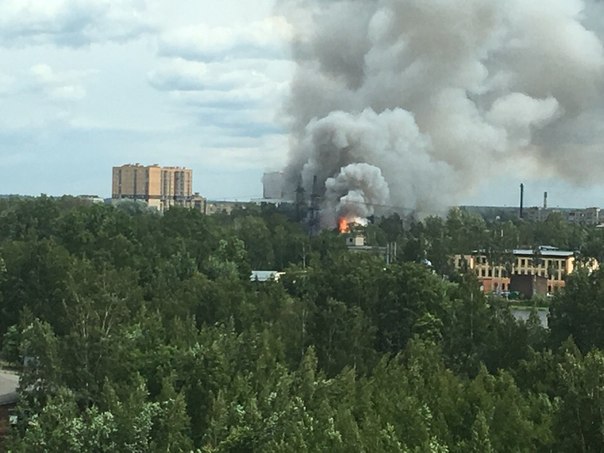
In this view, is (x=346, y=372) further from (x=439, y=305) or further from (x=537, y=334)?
(x=439, y=305)

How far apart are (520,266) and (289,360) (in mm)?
34763

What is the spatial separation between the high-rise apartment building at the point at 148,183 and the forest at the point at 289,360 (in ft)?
342

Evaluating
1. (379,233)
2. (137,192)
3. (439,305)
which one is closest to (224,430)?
(439,305)

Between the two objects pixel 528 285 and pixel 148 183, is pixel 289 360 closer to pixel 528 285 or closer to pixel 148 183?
pixel 528 285

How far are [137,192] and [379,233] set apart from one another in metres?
88.2

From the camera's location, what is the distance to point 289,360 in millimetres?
23609

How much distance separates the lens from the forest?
14.2 m

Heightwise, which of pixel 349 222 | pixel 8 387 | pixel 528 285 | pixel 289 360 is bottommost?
pixel 8 387

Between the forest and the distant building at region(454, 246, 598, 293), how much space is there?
1778cm

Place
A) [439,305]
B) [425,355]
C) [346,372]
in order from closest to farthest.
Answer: [346,372] → [425,355] → [439,305]

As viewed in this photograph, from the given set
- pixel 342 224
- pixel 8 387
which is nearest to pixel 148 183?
pixel 342 224

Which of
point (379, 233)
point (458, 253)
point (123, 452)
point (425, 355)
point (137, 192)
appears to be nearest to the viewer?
point (123, 452)

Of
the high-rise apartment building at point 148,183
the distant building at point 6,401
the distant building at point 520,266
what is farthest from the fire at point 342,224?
the high-rise apartment building at point 148,183

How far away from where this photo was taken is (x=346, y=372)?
1867 cm
